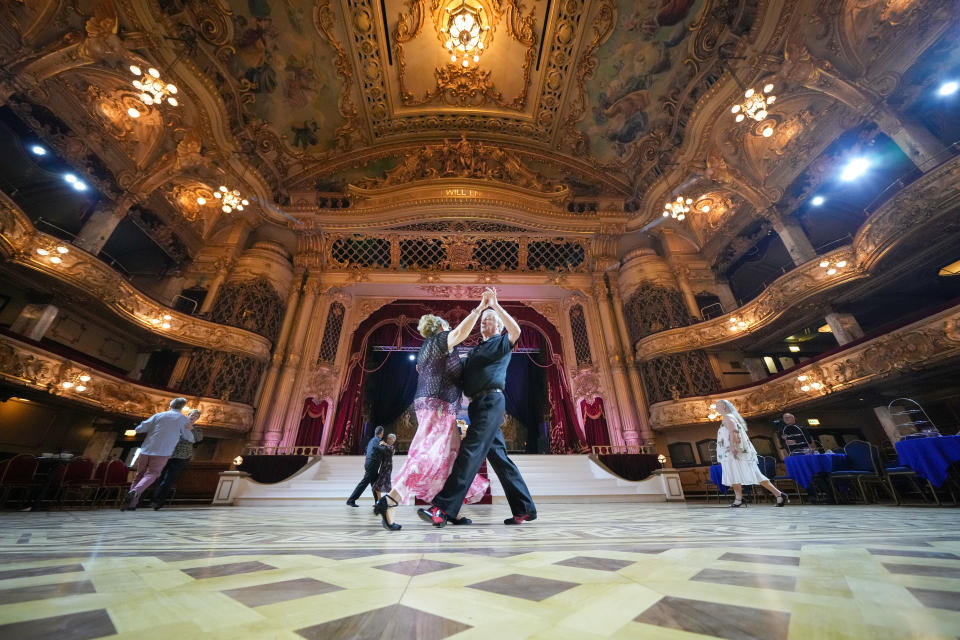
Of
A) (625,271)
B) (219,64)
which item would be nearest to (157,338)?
(219,64)

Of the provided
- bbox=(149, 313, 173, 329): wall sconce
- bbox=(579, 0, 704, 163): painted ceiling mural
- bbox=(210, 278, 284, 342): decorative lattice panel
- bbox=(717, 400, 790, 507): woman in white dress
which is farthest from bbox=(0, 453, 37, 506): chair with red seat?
bbox=(579, 0, 704, 163): painted ceiling mural

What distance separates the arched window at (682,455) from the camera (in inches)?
335

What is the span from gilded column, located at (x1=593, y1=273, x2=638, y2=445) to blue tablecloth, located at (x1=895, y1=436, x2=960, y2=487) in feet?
15.8

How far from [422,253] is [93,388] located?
7.67 meters

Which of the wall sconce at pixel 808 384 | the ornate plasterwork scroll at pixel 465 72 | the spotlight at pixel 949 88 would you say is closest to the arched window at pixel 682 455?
the wall sconce at pixel 808 384

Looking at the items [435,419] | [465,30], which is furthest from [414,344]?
[465,30]

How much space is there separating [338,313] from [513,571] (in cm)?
1047

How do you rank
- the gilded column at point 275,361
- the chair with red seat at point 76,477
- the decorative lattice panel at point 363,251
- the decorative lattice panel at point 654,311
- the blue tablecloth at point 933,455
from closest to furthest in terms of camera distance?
the blue tablecloth at point 933,455 < the chair with red seat at point 76,477 < the gilded column at point 275,361 < the decorative lattice panel at point 654,311 < the decorative lattice panel at point 363,251

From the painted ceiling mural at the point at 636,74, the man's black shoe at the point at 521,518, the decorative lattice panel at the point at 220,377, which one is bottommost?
the man's black shoe at the point at 521,518

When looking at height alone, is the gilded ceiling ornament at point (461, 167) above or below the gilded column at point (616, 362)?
above

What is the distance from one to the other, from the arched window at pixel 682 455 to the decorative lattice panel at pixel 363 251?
30.6 ft

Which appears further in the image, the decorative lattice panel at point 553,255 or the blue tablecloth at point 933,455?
the decorative lattice panel at point 553,255

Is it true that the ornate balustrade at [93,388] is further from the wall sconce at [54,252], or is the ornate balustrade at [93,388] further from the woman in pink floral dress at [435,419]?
the woman in pink floral dress at [435,419]

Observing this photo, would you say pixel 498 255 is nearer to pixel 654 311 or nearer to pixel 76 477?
pixel 654 311
